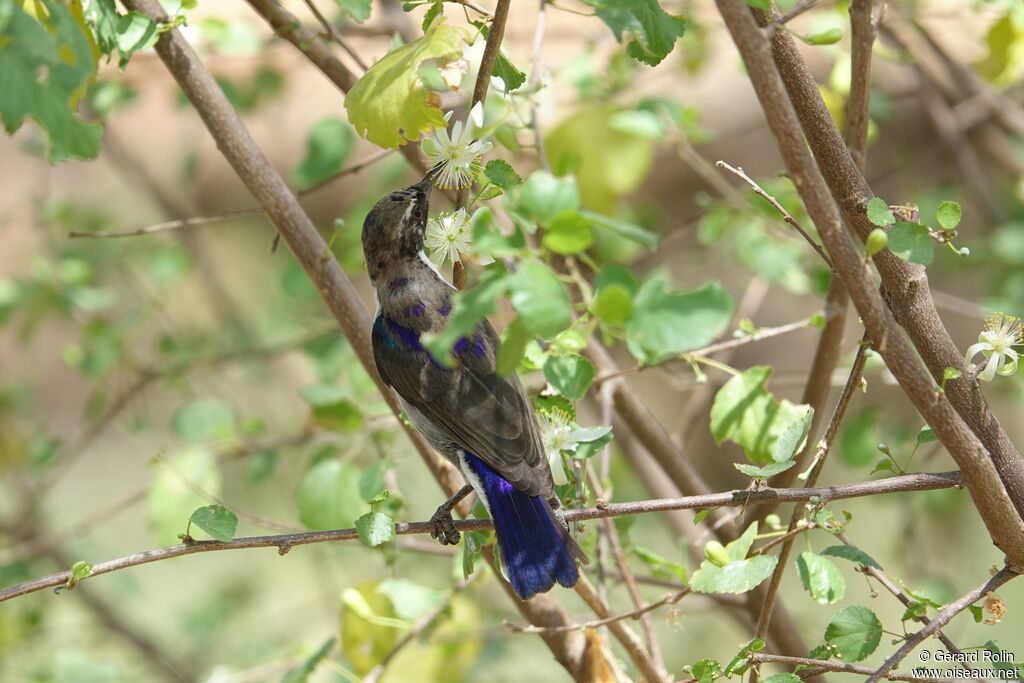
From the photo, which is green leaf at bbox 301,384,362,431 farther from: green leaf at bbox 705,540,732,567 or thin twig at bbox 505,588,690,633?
green leaf at bbox 705,540,732,567

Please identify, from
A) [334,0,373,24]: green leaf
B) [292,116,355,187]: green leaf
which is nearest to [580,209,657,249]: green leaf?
[334,0,373,24]: green leaf

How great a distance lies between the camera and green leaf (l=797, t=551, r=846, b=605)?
1227 mm

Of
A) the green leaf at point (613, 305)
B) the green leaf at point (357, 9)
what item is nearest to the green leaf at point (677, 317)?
the green leaf at point (613, 305)

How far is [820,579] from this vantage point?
1.23 m

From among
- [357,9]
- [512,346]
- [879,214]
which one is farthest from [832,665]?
[357,9]

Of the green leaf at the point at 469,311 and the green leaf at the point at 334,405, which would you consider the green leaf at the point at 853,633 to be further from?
the green leaf at the point at 334,405

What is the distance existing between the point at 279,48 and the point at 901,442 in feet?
7.35

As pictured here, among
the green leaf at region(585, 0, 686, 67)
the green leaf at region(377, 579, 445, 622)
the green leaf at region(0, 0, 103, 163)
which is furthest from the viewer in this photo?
the green leaf at region(377, 579, 445, 622)

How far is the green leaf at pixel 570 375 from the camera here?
1229mm

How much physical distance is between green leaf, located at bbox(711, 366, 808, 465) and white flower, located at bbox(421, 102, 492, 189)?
59 cm

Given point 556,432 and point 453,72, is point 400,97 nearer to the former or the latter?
point 453,72

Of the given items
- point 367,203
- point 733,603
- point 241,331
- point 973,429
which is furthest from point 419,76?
point 241,331

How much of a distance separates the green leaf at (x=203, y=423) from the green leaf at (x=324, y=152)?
58 centimetres

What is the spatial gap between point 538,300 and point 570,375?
0.45 m
